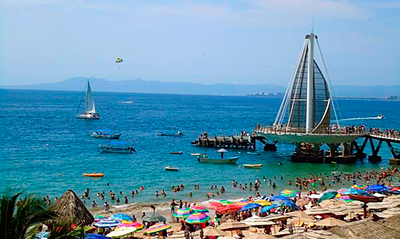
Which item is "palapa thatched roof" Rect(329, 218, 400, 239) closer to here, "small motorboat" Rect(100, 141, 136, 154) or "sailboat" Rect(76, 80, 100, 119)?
"small motorboat" Rect(100, 141, 136, 154)

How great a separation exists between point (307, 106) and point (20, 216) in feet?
169

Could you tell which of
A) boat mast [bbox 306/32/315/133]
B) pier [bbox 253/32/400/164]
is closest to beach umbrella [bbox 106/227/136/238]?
pier [bbox 253/32/400/164]

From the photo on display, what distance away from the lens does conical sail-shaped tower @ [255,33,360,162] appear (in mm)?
54928

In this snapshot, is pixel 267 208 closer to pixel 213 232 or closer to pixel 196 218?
pixel 196 218

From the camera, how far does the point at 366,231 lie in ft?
59.2

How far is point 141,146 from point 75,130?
27578mm

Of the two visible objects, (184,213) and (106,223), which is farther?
(184,213)

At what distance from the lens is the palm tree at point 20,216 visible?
27.5 ft

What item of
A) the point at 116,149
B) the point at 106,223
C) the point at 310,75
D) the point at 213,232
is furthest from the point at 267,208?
the point at 116,149

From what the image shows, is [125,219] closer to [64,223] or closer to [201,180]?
[64,223]

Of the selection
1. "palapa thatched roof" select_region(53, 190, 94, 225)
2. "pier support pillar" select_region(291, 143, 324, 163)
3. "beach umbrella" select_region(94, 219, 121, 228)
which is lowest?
"pier support pillar" select_region(291, 143, 324, 163)

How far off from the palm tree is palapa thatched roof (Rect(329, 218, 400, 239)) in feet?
40.7

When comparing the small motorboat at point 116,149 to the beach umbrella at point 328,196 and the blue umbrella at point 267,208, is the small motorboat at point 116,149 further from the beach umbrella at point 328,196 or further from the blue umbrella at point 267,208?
the blue umbrella at point 267,208

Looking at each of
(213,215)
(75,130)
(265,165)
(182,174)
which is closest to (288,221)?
(213,215)
